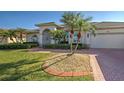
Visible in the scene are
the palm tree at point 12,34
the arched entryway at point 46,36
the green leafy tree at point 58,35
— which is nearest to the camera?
the green leafy tree at point 58,35

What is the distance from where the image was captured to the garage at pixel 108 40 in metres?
18.1

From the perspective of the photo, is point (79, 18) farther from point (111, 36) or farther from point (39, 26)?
point (39, 26)

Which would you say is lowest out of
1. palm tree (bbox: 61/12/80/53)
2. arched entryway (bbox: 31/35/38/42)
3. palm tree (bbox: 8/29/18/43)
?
arched entryway (bbox: 31/35/38/42)

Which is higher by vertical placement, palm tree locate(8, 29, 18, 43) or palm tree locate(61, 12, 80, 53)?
palm tree locate(61, 12, 80, 53)

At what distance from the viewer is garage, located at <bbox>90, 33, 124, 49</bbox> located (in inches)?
712

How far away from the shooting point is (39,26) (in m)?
21.2

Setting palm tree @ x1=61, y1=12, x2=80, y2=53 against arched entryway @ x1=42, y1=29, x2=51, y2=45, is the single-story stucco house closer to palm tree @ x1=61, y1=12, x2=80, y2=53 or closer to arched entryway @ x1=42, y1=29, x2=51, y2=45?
arched entryway @ x1=42, y1=29, x2=51, y2=45

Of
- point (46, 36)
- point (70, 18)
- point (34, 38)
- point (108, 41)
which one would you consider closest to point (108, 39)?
point (108, 41)

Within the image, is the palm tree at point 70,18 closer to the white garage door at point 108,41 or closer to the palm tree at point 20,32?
the white garage door at point 108,41

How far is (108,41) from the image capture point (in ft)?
60.4

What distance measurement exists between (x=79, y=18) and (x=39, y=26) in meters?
11.5

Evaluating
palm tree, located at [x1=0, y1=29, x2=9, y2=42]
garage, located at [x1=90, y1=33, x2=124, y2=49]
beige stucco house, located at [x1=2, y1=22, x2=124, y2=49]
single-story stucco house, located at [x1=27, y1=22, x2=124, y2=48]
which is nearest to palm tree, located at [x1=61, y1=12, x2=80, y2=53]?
beige stucco house, located at [x1=2, y1=22, x2=124, y2=49]

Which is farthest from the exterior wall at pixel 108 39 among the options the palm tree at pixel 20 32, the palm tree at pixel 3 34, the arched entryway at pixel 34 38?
the palm tree at pixel 3 34
